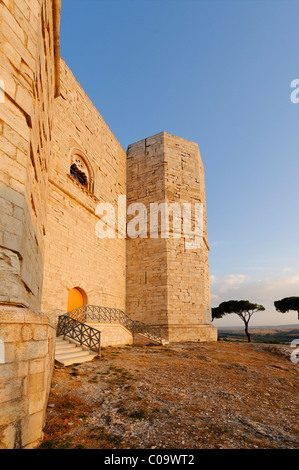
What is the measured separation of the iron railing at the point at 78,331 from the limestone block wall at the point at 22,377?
5.30 m

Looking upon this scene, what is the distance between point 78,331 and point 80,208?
5.56 metres

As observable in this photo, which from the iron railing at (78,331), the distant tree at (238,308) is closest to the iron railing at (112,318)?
the iron railing at (78,331)

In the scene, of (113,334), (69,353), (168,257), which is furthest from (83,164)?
(69,353)

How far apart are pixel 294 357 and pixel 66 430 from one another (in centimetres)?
961

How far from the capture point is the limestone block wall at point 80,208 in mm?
9289

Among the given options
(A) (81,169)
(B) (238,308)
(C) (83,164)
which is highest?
(C) (83,164)

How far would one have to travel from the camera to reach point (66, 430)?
3.04 meters

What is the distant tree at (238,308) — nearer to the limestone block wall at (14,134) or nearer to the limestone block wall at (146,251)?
the limestone block wall at (146,251)

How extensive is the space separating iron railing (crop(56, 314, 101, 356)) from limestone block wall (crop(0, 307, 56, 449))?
530 centimetres

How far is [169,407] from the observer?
12.7ft

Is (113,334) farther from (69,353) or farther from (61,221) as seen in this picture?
(61,221)

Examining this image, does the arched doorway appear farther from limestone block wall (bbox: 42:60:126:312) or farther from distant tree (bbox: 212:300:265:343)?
distant tree (bbox: 212:300:265:343)

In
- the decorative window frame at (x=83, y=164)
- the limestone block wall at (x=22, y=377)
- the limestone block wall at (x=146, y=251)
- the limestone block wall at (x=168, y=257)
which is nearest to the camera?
the limestone block wall at (x=22, y=377)

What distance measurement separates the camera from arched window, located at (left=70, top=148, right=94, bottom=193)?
1154 centimetres
